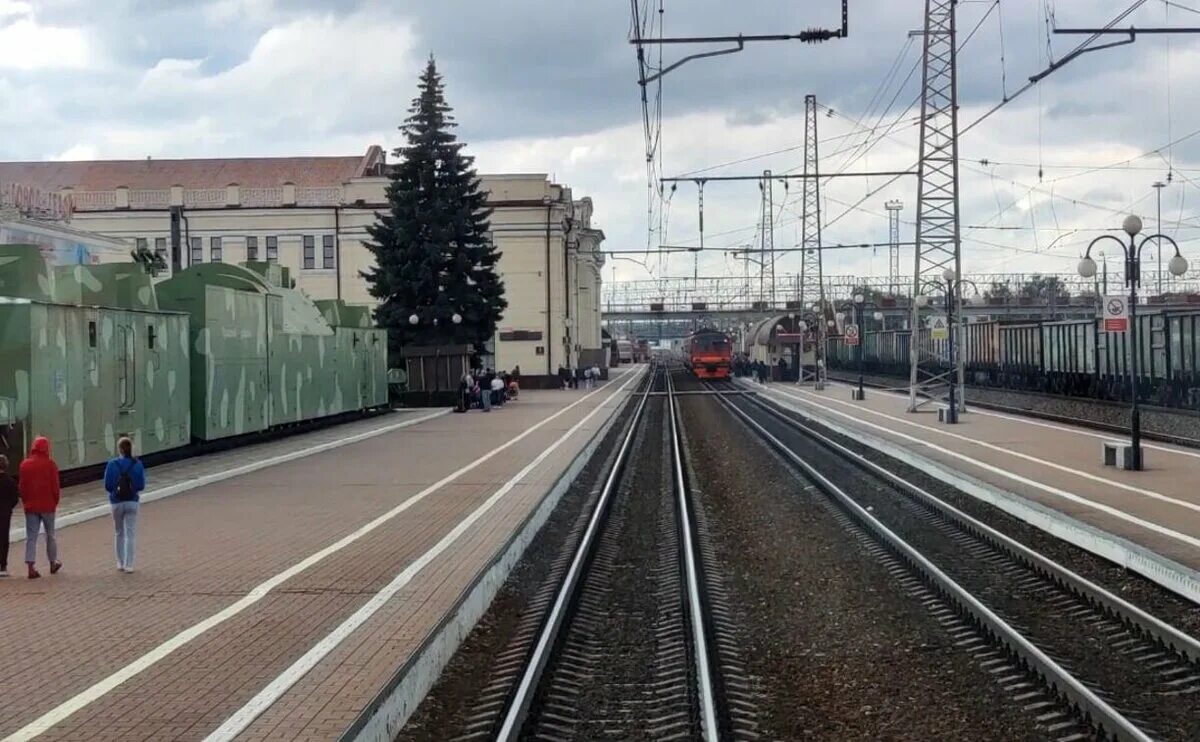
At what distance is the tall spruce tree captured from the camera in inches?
1941

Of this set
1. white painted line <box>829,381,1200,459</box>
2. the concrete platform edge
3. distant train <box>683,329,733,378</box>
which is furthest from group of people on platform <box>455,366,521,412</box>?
distant train <box>683,329,733,378</box>

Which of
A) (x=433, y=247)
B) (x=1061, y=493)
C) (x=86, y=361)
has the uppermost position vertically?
(x=433, y=247)

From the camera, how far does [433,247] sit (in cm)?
4909

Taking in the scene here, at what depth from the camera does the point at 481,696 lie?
8.58m

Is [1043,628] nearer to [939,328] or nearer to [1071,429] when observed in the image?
[1071,429]

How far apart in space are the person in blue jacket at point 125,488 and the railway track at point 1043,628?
289 inches

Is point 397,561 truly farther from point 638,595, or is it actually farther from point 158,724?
point 158,724

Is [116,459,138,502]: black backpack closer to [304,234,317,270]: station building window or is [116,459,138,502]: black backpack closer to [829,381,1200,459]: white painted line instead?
[829,381,1200,459]: white painted line

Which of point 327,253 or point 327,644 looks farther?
point 327,253

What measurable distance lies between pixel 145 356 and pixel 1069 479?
14.8 metres

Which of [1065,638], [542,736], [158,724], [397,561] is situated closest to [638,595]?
[397,561]

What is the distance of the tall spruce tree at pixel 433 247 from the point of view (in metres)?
49.3

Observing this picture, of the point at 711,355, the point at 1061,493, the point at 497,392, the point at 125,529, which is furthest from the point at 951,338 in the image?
the point at 711,355

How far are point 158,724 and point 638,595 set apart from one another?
20.3 ft
